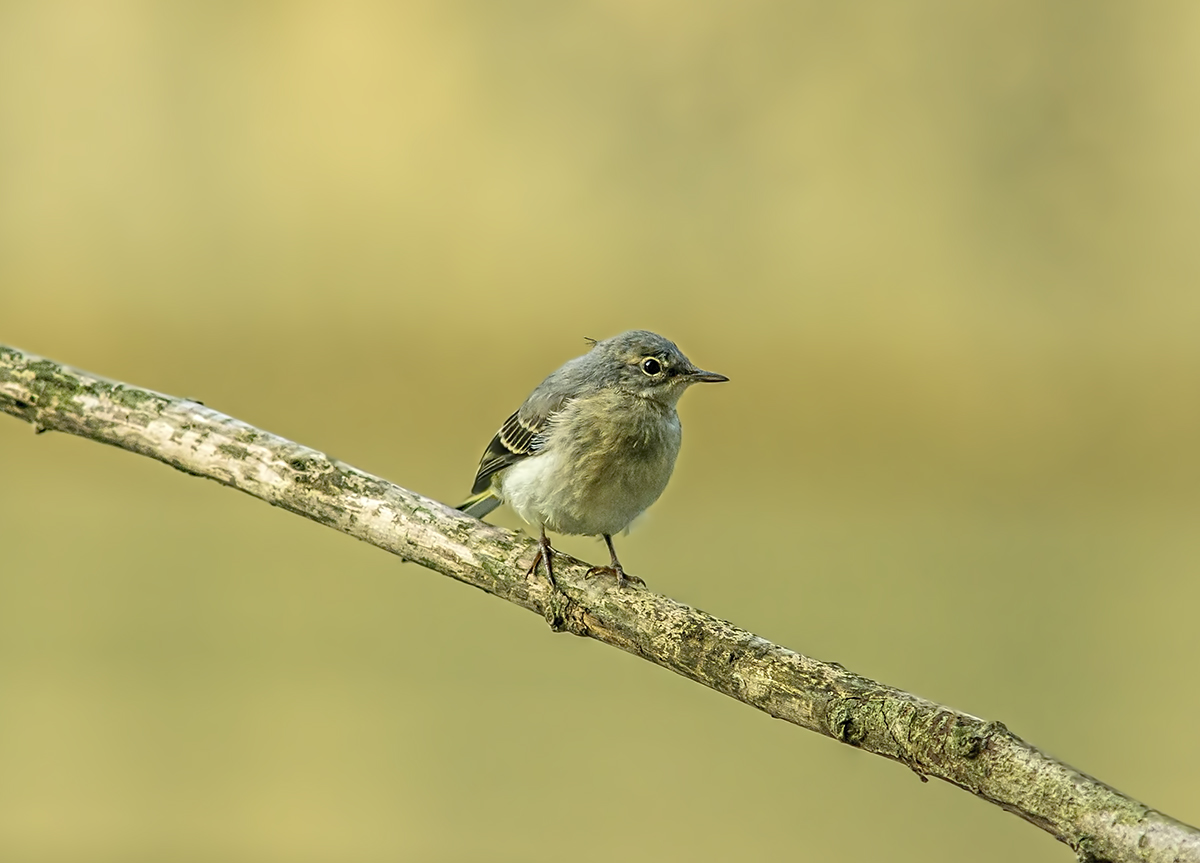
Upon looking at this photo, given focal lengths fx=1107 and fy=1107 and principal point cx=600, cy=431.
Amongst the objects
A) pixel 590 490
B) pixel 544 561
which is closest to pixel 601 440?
pixel 590 490

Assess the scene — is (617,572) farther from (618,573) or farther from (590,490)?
(590,490)

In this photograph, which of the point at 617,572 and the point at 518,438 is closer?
the point at 617,572

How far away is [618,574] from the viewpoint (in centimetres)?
341

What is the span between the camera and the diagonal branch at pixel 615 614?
226 cm

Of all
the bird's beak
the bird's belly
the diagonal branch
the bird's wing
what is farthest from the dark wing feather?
the diagonal branch

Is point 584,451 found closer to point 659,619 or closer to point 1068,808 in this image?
point 659,619

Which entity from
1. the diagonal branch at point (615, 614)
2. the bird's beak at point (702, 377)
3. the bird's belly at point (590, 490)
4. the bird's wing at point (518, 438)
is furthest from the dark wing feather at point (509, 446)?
the diagonal branch at point (615, 614)

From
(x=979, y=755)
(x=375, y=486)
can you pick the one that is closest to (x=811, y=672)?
(x=979, y=755)

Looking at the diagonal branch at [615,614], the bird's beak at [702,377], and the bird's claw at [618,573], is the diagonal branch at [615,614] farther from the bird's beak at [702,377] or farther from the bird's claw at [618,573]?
the bird's beak at [702,377]

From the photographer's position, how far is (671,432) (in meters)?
3.89

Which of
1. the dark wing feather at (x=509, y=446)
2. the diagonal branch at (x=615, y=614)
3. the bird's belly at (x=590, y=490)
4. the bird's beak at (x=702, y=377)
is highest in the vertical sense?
the bird's beak at (x=702, y=377)

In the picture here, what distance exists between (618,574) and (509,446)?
89cm

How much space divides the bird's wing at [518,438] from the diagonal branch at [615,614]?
2.11 ft

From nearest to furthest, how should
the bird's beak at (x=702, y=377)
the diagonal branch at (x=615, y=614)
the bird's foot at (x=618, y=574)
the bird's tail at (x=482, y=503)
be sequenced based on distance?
the diagonal branch at (x=615, y=614) < the bird's foot at (x=618, y=574) < the bird's beak at (x=702, y=377) < the bird's tail at (x=482, y=503)
